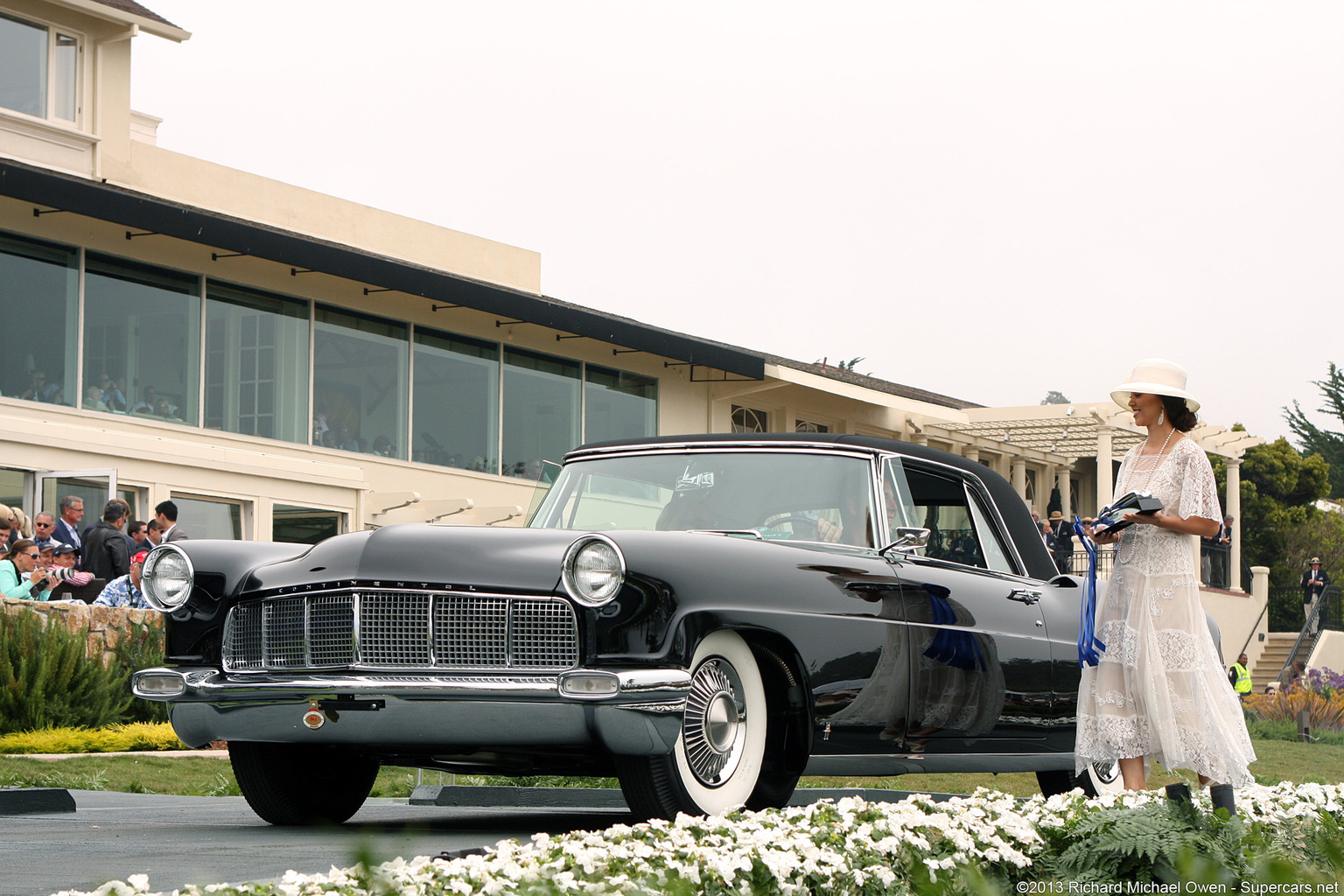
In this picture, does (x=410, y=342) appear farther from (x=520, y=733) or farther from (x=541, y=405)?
(x=520, y=733)

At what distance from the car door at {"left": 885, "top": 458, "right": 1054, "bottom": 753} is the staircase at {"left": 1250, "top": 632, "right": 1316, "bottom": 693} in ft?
92.7

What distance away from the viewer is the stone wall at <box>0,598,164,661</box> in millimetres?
12312

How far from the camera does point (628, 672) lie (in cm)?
537

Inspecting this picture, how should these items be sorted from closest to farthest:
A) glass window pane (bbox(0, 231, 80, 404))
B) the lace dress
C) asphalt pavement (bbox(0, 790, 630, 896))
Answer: asphalt pavement (bbox(0, 790, 630, 896))
the lace dress
glass window pane (bbox(0, 231, 80, 404))

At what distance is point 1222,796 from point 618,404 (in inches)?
827

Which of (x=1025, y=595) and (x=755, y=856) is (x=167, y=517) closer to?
(x=1025, y=595)

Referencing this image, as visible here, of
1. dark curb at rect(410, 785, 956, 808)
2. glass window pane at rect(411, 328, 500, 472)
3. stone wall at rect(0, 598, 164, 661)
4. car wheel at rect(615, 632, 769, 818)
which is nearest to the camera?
car wheel at rect(615, 632, 769, 818)

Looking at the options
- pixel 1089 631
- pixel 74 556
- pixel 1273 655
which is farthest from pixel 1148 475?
pixel 1273 655

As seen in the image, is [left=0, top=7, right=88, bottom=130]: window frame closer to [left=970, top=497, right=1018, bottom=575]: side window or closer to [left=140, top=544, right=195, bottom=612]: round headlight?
[left=140, top=544, right=195, bottom=612]: round headlight

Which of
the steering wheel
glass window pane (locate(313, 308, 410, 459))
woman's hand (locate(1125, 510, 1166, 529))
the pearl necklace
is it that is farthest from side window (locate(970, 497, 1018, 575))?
glass window pane (locate(313, 308, 410, 459))

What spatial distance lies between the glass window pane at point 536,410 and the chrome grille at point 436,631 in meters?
18.3

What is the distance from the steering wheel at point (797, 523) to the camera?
6832 mm

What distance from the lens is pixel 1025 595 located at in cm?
750

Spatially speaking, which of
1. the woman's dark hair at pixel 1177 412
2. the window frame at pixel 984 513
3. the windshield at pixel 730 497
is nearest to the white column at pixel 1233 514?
the window frame at pixel 984 513
